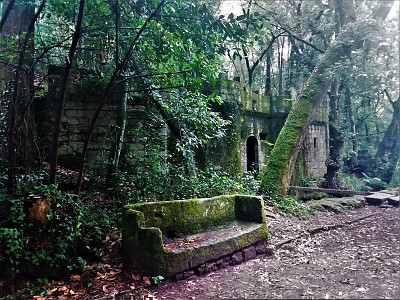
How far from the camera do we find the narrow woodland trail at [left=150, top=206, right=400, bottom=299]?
11.7 ft

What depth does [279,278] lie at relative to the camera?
4062 mm

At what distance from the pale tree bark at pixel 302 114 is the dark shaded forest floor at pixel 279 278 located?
320 cm

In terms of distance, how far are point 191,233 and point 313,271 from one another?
5.92 feet

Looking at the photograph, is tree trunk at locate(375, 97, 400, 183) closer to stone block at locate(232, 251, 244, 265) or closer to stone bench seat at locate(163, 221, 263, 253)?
stone bench seat at locate(163, 221, 263, 253)

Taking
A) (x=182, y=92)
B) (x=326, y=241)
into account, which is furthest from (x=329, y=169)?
(x=182, y=92)

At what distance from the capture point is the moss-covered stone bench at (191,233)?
394 centimetres

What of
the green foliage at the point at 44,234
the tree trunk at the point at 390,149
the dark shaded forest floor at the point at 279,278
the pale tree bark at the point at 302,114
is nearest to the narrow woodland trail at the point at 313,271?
the dark shaded forest floor at the point at 279,278

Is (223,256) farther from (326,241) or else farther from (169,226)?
(326,241)

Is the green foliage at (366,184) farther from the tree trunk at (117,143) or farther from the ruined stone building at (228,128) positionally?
the tree trunk at (117,143)

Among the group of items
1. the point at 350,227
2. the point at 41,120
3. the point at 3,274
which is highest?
the point at 41,120

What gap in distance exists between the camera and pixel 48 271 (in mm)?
3852

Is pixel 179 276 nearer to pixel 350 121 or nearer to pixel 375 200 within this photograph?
pixel 375 200

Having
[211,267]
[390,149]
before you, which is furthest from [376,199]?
[390,149]

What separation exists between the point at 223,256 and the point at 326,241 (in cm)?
241
